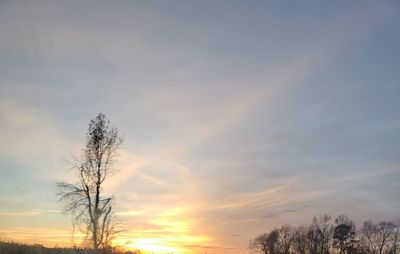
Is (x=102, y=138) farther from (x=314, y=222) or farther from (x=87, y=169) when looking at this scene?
(x=314, y=222)

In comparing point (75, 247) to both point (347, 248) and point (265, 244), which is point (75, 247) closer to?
point (347, 248)

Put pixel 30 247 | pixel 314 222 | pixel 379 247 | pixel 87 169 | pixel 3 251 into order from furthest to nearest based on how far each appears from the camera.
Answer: pixel 314 222 < pixel 379 247 < pixel 87 169 < pixel 30 247 < pixel 3 251

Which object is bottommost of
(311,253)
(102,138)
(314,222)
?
(311,253)

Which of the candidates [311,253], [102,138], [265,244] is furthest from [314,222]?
[102,138]

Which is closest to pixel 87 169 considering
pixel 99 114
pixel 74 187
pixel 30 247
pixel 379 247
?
pixel 74 187

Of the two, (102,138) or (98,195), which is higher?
(102,138)

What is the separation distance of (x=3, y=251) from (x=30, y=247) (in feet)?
8.44

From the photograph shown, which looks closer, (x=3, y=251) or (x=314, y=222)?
(x=3, y=251)

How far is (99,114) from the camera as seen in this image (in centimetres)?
3628

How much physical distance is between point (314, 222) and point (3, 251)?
9799 centimetres

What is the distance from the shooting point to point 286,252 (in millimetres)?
123438

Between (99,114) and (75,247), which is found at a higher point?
(99,114)

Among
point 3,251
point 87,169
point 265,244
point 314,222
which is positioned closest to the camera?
point 3,251

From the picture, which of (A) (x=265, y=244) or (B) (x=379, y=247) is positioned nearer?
(B) (x=379, y=247)
